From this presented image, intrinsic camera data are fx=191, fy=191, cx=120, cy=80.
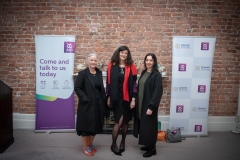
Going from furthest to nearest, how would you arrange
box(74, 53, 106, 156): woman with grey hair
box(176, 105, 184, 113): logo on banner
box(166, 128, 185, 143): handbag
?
box(176, 105, 184, 113): logo on banner, box(166, 128, 185, 143): handbag, box(74, 53, 106, 156): woman with grey hair

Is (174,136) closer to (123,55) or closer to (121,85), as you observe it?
(121,85)

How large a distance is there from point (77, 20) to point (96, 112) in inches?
80.3

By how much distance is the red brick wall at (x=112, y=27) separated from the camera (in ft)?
12.7

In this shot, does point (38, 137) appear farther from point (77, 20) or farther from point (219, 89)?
point (219, 89)

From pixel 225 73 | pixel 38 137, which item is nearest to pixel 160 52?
pixel 225 73

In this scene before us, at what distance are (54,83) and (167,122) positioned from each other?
2466 mm

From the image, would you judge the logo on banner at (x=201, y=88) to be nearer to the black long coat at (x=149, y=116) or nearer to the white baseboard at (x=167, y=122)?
the white baseboard at (x=167, y=122)

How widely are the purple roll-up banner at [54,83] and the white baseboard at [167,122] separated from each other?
0.34 metres

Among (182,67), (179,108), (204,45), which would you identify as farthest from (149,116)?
(204,45)

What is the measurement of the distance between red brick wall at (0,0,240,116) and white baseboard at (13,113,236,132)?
1.22ft

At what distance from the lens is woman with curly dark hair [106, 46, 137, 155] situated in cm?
287

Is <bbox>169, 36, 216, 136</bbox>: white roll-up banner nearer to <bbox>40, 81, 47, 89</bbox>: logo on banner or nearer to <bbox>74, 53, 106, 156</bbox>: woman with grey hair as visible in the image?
<bbox>74, 53, 106, 156</bbox>: woman with grey hair

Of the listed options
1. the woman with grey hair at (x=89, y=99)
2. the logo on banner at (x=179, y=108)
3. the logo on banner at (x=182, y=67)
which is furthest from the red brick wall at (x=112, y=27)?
the woman with grey hair at (x=89, y=99)

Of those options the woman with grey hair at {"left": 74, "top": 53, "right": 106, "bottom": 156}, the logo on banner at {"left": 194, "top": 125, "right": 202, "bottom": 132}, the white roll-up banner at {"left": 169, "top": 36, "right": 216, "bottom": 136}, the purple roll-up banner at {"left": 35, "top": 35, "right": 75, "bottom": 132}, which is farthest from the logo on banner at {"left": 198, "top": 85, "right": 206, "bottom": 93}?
the purple roll-up banner at {"left": 35, "top": 35, "right": 75, "bottom": 132}
